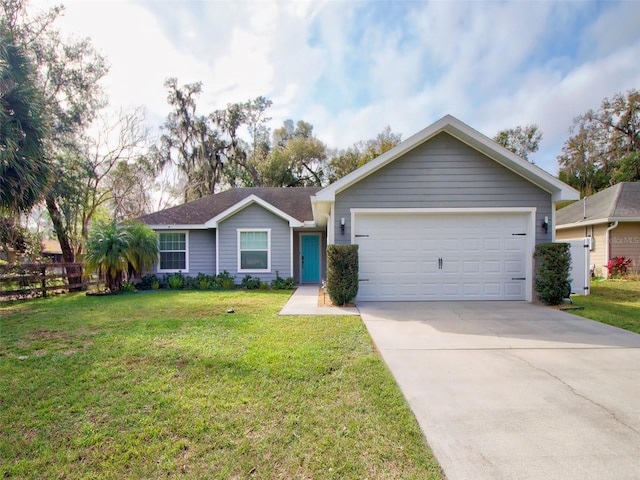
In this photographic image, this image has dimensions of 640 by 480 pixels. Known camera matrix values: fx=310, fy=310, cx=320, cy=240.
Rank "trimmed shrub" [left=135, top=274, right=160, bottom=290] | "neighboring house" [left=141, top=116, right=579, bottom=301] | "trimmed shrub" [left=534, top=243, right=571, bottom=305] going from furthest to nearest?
1. "trimmed shrub" [left=135, top=274, right=160, bottom=290]
2. "neighboring house" [left=141, top=116, right=579, bottom=301]
3. "trimmed shrub" [left=534, top=243, right=571, bottom=305]

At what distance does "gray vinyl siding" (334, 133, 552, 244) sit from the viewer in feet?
26.4

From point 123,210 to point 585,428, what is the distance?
2366 cm

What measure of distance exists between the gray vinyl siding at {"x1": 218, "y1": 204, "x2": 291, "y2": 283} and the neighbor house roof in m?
13.7

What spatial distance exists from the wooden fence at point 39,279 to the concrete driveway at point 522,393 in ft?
36.7

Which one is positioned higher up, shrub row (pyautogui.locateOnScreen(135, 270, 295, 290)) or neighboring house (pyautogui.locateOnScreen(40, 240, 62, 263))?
neighboring house (pyautogui.locateOnScreen(40, 240, 62, 263))

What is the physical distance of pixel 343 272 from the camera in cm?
751

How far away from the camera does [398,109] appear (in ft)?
48.9

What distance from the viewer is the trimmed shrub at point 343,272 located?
294 inches

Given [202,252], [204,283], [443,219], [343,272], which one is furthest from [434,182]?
[202,252]

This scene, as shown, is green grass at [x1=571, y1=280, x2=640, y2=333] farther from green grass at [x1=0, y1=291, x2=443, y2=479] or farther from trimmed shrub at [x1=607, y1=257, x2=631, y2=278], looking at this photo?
green grass at [x1=0, y1=291, x2=443, y2=479]

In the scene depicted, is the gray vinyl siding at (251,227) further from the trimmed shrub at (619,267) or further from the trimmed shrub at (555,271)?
the trimmed shrub at (619,267)

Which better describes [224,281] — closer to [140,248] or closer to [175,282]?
[175,282]

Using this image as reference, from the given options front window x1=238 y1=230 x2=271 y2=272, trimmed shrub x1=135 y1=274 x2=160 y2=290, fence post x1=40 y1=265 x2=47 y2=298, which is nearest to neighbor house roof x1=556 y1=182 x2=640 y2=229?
front window x1=238 y1=230 x2=271 y2=272

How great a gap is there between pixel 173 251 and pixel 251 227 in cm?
339
